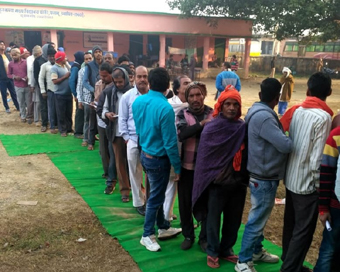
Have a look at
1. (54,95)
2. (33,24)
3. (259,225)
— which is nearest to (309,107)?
(259,225)

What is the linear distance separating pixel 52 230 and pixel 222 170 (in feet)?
6.87

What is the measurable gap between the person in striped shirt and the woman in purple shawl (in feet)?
1.98

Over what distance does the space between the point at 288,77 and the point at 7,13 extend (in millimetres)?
14375

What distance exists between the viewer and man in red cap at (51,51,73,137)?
23.0 ft

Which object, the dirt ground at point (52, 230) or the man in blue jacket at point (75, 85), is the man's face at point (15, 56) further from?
the dirt ground at point (52, 230)

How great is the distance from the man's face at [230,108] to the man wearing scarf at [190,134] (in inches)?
11.5

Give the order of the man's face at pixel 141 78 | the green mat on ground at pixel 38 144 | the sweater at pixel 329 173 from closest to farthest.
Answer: the sweater at pixel 329 173 < the man's face at pixel 141 78 < the green mat on ground at pixel 38 144

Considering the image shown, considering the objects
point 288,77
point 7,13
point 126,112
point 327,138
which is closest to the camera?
point 327,138

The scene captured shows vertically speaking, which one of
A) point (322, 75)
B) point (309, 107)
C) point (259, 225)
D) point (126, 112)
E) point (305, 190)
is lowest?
point (259, 225)

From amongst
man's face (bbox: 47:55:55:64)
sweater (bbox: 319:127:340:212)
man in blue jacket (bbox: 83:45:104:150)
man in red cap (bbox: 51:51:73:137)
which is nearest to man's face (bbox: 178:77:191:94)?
sweater (bbox: 319:127:340:212)

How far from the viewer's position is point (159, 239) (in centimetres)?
347

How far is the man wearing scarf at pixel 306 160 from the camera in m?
2.47

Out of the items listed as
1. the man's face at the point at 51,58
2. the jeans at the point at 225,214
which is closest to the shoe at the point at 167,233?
the jeans at the point at 225,214

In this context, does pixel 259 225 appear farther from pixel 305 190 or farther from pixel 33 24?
pixel 33 24
